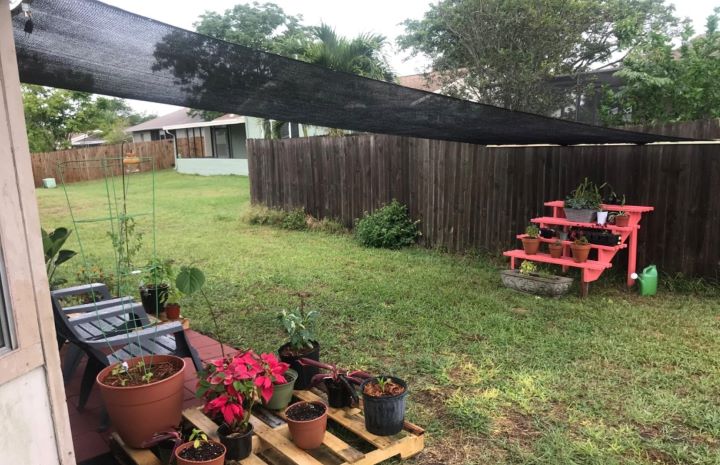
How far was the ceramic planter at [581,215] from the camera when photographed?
5129 mm

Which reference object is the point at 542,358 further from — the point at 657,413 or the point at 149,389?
the point at 149,389

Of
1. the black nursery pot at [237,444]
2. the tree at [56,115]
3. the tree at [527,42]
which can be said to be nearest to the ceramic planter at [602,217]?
the black nursery pot at [237,444]

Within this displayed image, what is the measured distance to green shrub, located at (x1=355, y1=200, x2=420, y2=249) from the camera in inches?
296

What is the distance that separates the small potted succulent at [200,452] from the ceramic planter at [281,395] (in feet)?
1.59

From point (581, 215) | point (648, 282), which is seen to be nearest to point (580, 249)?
point (581, 215)

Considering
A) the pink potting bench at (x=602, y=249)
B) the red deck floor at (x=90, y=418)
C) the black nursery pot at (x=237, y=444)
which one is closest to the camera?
the black nursery pot at (x=237, y=444)

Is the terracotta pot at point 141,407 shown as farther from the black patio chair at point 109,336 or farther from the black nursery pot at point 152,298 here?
the black nursery pot at point 152,298

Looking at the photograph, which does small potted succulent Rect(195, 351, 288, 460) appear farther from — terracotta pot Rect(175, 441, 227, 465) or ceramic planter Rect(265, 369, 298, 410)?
ceramic planter Rect(265, 369, 298, 410)

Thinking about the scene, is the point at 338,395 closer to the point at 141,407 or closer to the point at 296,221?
the point at 141,407

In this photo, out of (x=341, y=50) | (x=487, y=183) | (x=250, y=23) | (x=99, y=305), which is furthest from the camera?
(x=250, y=23)

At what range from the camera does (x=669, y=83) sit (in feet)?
28.7

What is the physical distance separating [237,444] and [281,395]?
463 mm

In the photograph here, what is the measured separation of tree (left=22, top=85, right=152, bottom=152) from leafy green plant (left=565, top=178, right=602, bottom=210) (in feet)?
77.0

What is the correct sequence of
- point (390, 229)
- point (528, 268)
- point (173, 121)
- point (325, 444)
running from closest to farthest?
point (325, 444) < point (528, 268) < point (390, 229) < point (173, 121)
